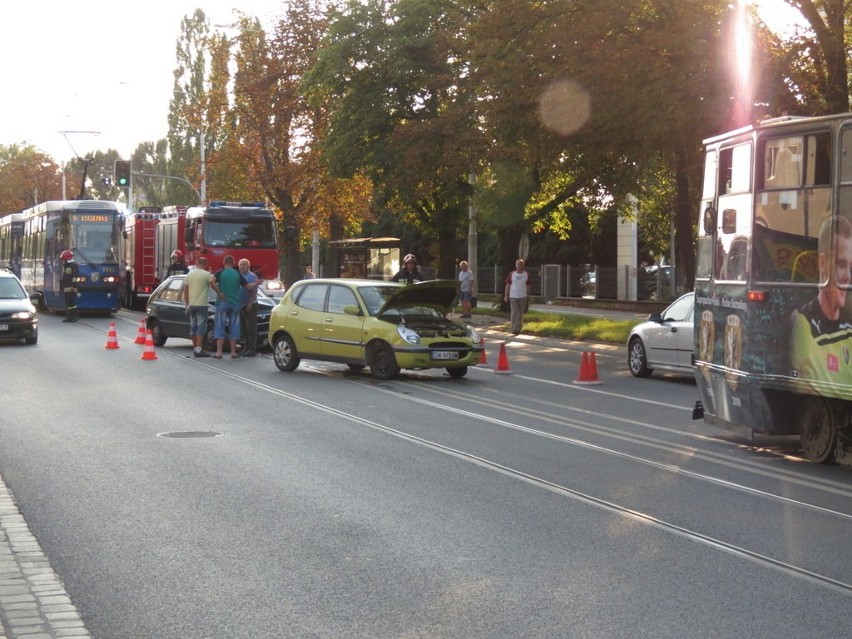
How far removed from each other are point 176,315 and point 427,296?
24.0ft

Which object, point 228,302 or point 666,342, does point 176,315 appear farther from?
point 666,342

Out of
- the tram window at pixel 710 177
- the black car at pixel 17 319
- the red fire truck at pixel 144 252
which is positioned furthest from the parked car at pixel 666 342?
the red fire truck at pixel 144 252

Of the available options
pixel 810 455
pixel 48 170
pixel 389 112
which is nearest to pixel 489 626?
pixel 810 455

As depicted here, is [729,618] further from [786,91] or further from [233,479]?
[786,91]

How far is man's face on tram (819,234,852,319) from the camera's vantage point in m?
10.9

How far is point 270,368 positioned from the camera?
72.2 feet

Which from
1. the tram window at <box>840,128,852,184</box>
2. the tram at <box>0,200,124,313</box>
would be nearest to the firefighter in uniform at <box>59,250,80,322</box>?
the tram at <box>0,200,124,313</box>

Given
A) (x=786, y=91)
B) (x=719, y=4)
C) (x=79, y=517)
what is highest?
(x=719, y=4)

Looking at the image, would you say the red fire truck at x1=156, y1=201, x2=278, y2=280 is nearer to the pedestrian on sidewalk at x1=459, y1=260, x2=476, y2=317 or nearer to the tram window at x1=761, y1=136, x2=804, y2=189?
the pedestrian on sidewalk at x1=459, y1=260, x2=476, y2=317

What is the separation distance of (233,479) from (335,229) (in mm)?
51020

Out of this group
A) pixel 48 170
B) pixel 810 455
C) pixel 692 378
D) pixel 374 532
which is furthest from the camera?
pixel 48 170

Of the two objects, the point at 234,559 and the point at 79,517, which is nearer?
the point at 234,559

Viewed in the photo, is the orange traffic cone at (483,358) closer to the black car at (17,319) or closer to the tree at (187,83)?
the black car at (17,319)

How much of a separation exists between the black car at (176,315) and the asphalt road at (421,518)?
8.75m
